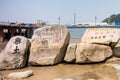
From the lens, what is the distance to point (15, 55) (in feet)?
27.2

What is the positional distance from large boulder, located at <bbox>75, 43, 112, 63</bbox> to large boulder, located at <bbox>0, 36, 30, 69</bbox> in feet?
6.74

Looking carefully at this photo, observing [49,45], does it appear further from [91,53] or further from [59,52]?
[91,53]

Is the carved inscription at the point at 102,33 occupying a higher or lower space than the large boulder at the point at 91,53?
higher

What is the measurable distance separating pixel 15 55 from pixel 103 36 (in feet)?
11.6

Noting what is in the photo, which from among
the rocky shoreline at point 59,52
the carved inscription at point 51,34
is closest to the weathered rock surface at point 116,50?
the rocky shoreline at point 59,52

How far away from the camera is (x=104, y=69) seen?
23.8 feet

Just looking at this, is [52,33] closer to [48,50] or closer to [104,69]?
[48,50]

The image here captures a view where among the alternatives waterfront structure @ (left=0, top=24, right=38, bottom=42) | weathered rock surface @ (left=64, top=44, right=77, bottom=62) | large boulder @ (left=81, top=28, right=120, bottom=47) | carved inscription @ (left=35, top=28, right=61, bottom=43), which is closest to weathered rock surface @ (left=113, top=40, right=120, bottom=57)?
large boulder @ (left=81, top=28, right=120, bottom=47)

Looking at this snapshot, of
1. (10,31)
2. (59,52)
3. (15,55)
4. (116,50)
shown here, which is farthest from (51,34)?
(10,31)

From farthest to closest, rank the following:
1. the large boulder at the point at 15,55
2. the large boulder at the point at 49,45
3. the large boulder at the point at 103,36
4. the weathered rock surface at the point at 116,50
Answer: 1. the weathered rock surface at the point at 116,50
2. the large boulder at the point at 103,36
3. the large boulder at the point at 49,45
4. the large boulder at the point at 15,55

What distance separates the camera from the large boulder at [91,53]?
8203mm

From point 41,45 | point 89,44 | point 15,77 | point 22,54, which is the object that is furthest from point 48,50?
point 15,77

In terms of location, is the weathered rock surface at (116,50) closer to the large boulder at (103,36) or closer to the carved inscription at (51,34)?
the large boulder at (103,36)

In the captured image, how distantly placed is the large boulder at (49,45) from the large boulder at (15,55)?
0.27m
